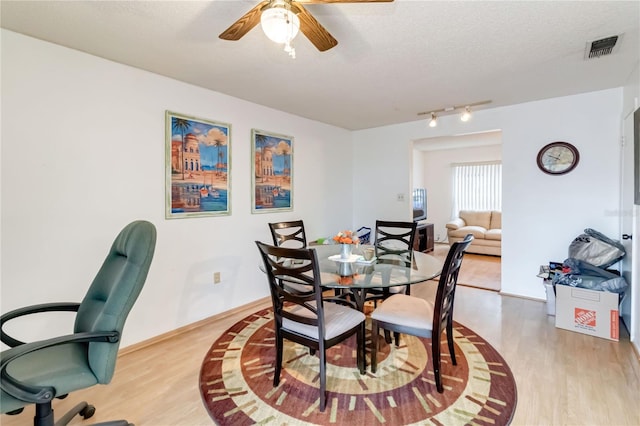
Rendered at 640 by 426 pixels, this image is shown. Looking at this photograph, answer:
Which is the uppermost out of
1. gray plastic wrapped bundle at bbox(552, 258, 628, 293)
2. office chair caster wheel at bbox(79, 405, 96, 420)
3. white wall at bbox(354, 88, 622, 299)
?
white wall at bbox(354, 88, 622, 299)

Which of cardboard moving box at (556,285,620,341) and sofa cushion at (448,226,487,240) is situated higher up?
sofa cushion at (448,226,487,240)

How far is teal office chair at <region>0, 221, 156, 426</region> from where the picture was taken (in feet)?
4.08

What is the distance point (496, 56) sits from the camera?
7.63 feet

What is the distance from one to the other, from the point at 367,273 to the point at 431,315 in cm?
50

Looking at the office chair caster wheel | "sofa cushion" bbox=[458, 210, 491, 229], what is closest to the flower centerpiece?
the office chair caster wheel

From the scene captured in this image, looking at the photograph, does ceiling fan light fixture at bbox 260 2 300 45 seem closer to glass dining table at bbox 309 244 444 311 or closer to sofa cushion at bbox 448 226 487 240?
glass dining table at bbox 309 244 444 311

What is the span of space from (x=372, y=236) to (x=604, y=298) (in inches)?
114

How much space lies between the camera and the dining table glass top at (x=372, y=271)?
1.97 metres

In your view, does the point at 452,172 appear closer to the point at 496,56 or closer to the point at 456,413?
the point at 496,56

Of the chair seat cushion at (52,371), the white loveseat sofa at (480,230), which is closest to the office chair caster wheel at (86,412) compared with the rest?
the chair seat cushion at (52,371)

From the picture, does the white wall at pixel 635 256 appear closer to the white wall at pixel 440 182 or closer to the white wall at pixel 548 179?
the white wall at pixel 548 179

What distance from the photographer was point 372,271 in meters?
2.26

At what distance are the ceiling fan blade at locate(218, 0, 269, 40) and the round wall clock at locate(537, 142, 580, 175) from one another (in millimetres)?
3493

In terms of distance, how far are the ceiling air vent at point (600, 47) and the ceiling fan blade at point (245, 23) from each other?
7.46ft
